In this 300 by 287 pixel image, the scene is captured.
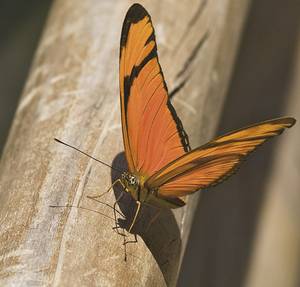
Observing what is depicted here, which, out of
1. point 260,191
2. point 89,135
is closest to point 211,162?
point 89,135

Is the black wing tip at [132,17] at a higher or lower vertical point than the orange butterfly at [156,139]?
higher

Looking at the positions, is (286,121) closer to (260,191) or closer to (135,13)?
(135,13)

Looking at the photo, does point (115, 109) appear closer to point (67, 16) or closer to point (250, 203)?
point (67, 16)

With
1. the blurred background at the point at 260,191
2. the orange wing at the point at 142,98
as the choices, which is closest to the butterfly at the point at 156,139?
the orange wing at the point at 142,98

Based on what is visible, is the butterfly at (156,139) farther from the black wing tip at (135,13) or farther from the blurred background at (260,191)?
the blurred background at (260,191)

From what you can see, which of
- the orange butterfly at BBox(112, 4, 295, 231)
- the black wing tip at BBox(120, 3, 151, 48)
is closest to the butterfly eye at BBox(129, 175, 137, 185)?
the orange butterfly at BBox(112, 4, 295, 231)

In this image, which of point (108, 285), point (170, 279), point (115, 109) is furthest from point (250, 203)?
point (108, 285)
